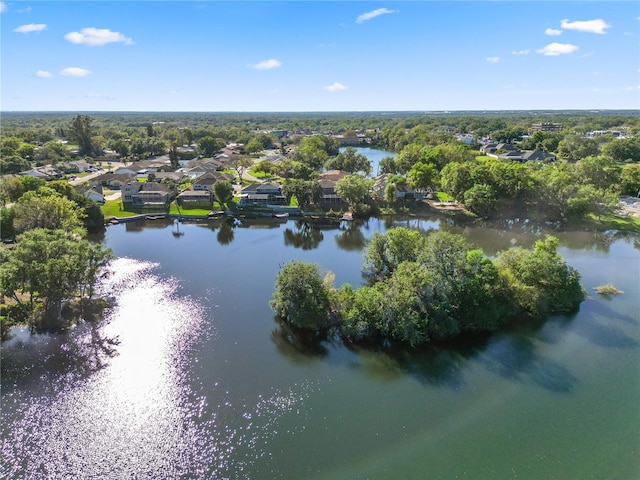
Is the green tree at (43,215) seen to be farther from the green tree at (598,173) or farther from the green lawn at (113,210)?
the green tree at (598,173)

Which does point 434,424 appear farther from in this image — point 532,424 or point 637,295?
point 637,295

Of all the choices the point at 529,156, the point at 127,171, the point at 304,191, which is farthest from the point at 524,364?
the point at 529,156

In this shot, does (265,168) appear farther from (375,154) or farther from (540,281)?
(540,281)

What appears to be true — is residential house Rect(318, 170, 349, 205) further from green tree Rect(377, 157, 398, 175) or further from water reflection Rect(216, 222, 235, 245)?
green tree Rect(377, 157, 398, 175)

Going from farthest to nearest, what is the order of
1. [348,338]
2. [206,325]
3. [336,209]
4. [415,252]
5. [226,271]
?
[336,209]
[226,271]
[415,252]
[206,325]
[348,338]

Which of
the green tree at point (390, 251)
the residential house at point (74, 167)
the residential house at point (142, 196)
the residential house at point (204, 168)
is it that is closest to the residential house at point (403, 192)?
the green tree at point (390, 251)

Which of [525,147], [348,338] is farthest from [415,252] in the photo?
[525,147]

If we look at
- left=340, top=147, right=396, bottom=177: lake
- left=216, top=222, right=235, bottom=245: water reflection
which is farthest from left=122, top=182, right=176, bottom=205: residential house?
left=340, top=147, right=396, bottom=177: lake
